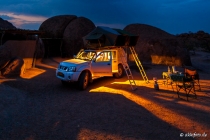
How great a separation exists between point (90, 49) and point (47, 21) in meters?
16.3

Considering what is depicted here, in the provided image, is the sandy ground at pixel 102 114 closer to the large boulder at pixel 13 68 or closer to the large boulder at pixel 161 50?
the large boulder at pixel 13 68

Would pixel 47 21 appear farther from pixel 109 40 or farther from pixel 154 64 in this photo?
pixel 109 40

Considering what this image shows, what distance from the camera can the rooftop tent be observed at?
10.0m

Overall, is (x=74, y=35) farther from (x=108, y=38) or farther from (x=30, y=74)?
(x=108, y=38)

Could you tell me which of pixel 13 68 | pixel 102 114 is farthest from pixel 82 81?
pixel 13 68

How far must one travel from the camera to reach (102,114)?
6.21 metres

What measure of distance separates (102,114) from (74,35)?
57.6ft

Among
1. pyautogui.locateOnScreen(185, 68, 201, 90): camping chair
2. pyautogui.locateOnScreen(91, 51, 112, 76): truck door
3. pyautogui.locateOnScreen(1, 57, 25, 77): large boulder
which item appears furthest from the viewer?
pyautogui.locateOnScreen(1, 57, 25, 77): large boulder

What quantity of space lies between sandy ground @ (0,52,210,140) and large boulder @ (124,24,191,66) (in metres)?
9.46

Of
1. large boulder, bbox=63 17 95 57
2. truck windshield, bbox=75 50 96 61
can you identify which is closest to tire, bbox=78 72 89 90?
truck windshield, bbox=75 50 96 61

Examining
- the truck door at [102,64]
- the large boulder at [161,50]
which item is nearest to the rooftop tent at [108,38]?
the truck door at [102,64]

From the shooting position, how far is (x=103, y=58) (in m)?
10.9

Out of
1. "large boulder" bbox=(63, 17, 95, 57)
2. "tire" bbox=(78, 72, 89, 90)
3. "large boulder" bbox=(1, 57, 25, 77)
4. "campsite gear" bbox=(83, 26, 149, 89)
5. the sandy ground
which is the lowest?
the sandy ground

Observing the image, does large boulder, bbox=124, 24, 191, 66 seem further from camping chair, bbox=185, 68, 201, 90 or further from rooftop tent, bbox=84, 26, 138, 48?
camping chair, bbox=185, 68, 201, 90
